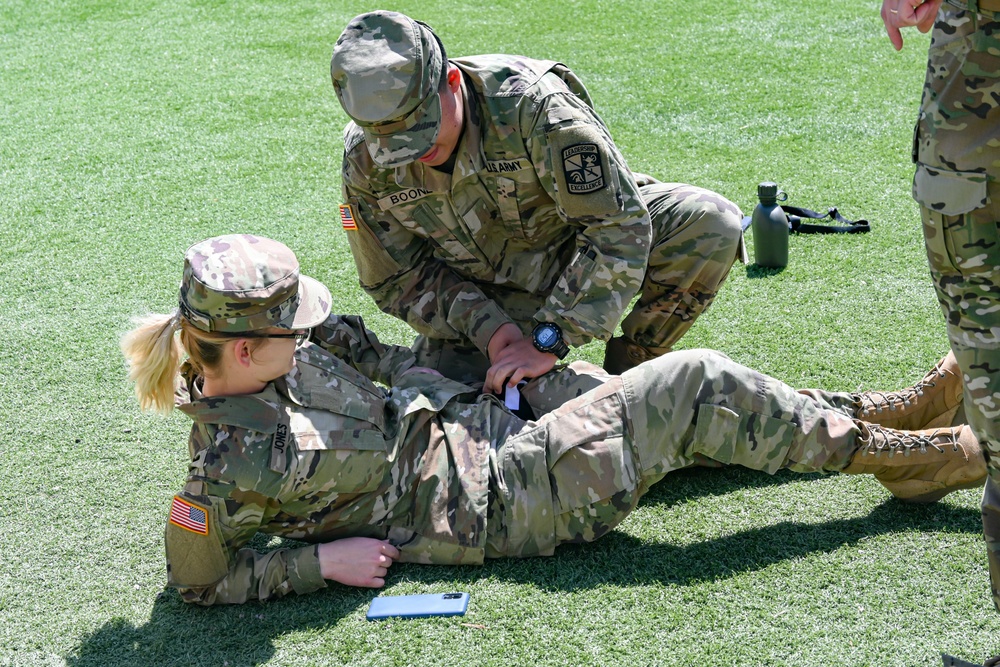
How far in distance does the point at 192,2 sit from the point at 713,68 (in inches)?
182

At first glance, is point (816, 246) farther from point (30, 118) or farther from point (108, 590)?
point (30, 118)

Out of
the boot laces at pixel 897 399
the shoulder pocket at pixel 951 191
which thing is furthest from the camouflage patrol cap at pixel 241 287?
the boot laces at pixel 897 399

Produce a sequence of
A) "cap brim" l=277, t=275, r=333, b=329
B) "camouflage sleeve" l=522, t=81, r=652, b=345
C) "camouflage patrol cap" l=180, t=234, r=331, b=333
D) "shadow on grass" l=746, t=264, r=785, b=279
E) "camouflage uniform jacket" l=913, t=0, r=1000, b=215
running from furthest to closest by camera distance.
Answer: "shadow on grass" l=746, t=264, r=785, b=279 → "camouflage sleeve" l=522, t=81, r=652, b=345 → "cap brim" l=277, t=275, r=333, b=329 → "camouflage patrol cap" l=180, t=234, r=331, b=333 → "camouflage uniform jacket" l=913, t=0, r=1000, b=215

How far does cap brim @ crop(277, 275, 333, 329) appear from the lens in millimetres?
2707

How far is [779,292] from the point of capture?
13.9 ft

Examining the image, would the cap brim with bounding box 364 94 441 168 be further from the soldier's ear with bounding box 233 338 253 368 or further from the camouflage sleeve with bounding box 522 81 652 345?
the soldier's ear with bounding box 233 338 253 368

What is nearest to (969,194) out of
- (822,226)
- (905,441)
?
(905,441)

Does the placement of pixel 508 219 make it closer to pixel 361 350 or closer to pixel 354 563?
pixel 361 350

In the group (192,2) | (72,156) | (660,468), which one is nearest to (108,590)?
(660,468)

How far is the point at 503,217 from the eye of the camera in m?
3.47

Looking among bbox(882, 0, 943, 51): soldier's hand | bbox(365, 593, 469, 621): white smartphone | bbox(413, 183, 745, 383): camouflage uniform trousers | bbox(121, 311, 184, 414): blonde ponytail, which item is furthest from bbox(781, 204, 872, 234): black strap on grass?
bbox(121, 311, 184, 414): blonde ponytail

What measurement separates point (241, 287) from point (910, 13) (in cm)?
164

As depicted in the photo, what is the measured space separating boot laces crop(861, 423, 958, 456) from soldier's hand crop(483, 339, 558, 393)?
3.03 feet

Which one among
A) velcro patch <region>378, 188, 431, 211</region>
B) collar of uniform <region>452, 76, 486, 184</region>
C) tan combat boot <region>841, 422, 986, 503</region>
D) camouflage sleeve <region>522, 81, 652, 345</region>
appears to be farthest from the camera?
velcro patch <region>378, 188, 431, 211</region>
